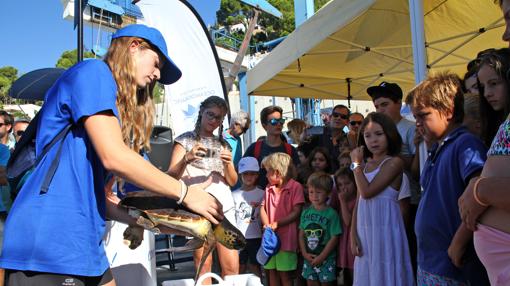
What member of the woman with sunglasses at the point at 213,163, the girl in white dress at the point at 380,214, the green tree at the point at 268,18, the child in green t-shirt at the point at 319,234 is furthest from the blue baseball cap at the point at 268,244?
the green tree at the point at 268,18

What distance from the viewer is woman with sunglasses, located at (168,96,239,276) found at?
364cm

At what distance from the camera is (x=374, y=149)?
3189mm

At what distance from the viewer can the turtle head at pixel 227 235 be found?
5.39 feet

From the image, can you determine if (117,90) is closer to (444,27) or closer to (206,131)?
(206,131)

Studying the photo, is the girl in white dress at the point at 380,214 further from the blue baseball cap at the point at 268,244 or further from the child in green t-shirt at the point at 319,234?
the blue baseball cap at the point at 268,244

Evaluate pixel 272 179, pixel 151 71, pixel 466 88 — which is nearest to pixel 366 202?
pixel 466 88

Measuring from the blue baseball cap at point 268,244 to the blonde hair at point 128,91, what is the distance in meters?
2.39

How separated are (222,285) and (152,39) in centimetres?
130

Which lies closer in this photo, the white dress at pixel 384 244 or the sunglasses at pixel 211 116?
the white dress at pixel 384 244

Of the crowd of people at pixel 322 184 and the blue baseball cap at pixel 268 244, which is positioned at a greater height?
the crowd of people at pixel 322 184

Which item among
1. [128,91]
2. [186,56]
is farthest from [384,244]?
[186,56]

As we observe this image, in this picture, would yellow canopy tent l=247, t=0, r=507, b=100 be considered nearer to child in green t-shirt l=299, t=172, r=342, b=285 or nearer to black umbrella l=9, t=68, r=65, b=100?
child in green t-shirt l=299, t=172, r=342, b=285

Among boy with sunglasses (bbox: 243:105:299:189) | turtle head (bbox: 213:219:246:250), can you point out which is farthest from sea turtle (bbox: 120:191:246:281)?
boy with sunglasses (bbox: 243:105:299:189)

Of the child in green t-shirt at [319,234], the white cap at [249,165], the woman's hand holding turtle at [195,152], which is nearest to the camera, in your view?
the woman's hand holding turtle at [195,152]
